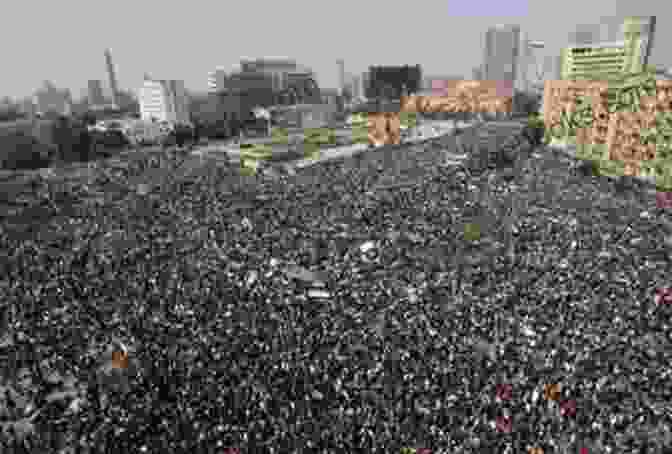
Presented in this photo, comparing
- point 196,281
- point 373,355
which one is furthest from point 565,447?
point 196,281

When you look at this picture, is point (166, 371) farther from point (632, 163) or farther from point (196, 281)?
point (632, 163)

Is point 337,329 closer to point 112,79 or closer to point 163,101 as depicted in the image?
point 163,101

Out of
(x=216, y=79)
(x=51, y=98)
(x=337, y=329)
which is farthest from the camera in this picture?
(x=51, y=98)

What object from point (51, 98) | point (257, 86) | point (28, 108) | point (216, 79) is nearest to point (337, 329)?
point (257, 86)

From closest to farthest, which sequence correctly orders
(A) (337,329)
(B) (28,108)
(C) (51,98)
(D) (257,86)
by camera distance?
(A) (337,329) < (D) (257,86) < (B) (28,108) < (C) (51,98)

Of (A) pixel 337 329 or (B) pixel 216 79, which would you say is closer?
(A) pixel 337 329

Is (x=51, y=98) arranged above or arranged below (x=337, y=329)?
above

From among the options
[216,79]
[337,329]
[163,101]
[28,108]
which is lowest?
[337,329]
